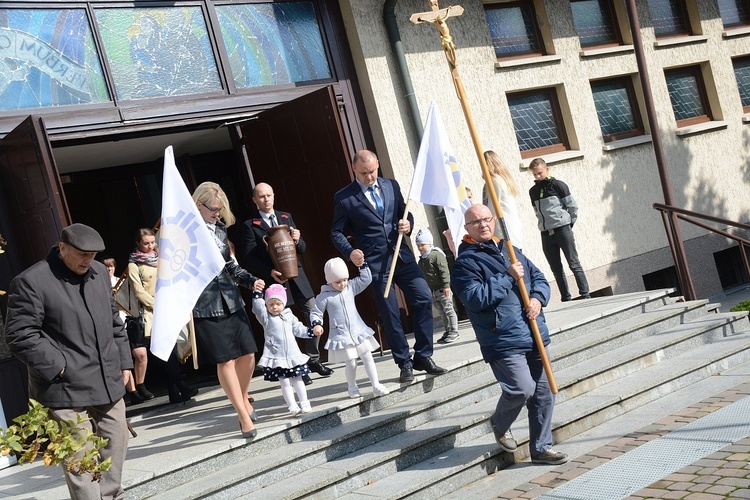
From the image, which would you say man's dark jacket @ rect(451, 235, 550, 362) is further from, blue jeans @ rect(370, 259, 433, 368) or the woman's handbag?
the woman's handbag

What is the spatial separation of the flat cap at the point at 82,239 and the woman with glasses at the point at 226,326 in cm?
143

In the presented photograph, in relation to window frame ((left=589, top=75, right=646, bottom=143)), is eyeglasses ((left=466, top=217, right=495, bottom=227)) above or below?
below

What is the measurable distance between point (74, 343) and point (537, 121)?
9155 mm

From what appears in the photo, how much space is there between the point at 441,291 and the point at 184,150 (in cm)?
427

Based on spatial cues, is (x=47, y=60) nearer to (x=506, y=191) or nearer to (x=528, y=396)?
(x=506, y=191)

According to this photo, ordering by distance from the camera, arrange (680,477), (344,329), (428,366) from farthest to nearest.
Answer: (428,366) → (344,329) → (680,477)

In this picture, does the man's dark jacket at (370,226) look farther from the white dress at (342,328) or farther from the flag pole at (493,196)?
the flag pole at (493,196)

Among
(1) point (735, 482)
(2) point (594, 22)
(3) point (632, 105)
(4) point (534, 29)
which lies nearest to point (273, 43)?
(4) point (534, 29)

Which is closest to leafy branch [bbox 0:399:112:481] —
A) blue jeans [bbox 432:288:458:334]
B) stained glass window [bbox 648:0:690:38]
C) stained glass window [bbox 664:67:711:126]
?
blue jeans [bbox 432:288:458:334]

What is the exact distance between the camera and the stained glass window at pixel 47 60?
9516mm

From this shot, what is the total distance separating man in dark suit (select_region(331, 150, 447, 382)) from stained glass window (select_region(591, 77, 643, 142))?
23.1 ft

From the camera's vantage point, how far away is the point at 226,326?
7445 millimetres

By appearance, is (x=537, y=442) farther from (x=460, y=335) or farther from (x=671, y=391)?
(x=460, y=335)

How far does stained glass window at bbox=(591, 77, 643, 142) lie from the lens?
48.0 feet
